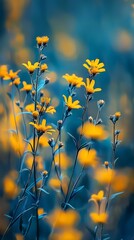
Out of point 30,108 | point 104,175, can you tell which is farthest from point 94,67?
point 104,175

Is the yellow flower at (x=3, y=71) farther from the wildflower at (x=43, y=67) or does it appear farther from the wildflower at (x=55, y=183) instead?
the wildflower at (x=55, y=183)

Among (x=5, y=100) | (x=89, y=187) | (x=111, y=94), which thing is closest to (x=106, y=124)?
(x=111, y=94)

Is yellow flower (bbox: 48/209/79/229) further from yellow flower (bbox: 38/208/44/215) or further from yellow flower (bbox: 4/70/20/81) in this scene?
yellow flower (bbox: 4/70/20/81)

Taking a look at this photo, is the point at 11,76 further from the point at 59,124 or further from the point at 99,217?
the point at 99,217

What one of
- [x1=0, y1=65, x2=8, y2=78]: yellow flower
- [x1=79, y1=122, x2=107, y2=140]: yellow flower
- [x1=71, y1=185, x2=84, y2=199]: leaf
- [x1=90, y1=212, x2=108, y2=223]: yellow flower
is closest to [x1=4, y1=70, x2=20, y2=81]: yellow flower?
[x1=0, y1=65, x2=8, y2=78]: yellow flower

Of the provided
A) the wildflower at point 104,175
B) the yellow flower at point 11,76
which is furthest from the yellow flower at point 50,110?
the wildflower at point 104,175

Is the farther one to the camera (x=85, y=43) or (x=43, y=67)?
(x=85, y=43)
